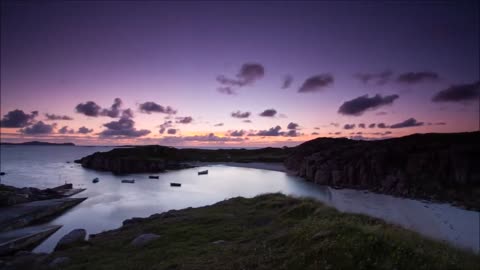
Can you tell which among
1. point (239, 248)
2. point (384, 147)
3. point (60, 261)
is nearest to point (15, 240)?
point (60, 261)

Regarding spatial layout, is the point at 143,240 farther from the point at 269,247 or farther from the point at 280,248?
the point at 280,248

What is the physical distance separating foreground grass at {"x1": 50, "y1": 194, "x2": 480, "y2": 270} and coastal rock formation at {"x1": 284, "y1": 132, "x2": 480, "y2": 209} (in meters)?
39.7

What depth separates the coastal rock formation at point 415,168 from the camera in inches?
2047

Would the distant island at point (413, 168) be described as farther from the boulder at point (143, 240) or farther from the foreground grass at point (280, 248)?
the boulder at point (143, 240)

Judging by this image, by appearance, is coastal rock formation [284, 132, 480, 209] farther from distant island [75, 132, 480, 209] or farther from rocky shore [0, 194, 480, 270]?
rocky shore [0, 194, 480, 270]

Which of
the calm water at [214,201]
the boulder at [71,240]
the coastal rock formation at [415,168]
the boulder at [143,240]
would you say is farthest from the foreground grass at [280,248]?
the coastal rock formation at [415,168]

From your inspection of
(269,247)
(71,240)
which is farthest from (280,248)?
(71,240)

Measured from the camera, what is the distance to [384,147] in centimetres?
7044

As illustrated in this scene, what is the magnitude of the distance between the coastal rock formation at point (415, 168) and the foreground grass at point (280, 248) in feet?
130

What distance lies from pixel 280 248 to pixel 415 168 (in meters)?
56.9

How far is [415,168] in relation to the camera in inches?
2330

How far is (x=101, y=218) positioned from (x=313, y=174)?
Answer: 6053 cm

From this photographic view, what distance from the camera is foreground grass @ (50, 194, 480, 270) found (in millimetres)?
10008

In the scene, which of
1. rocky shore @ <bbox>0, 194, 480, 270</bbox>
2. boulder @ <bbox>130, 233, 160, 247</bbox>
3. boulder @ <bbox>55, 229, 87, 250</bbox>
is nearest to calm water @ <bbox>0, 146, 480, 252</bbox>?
boulder @ <bbox>55, 229, 87, 250</bbox>
